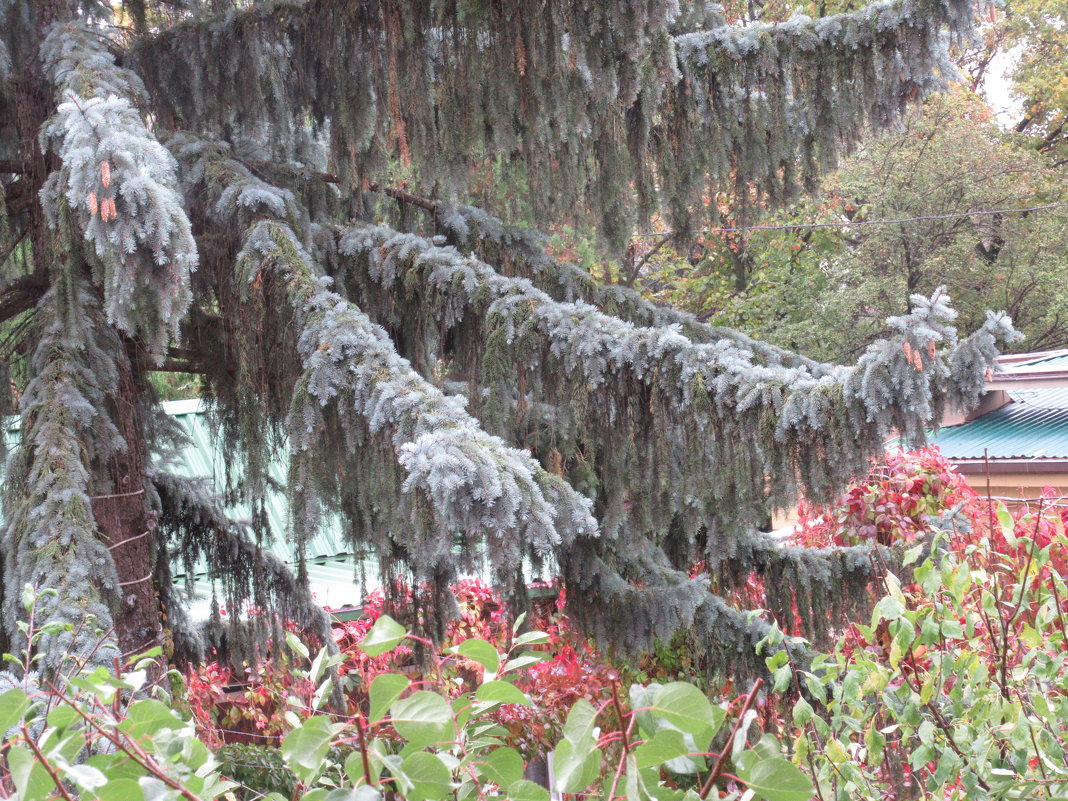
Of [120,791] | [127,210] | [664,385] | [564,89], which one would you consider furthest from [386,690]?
[564,89]

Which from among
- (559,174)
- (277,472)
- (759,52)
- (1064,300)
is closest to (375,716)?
(559,174)

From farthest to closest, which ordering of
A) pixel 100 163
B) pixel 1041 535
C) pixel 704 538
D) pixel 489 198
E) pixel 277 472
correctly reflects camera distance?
pixel 277 472 < pixel 704 538 < pixel 489 198 < pixel 1041 535 < pixel 100 163

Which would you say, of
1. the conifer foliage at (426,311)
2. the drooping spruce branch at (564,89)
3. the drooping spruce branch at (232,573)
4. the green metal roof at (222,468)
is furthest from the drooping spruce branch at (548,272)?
the green metal roof at (222,468)

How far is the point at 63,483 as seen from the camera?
126 inches

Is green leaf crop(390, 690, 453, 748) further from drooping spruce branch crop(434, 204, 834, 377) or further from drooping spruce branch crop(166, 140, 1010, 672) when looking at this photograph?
drooping spruce branch crop(434, 204, 834, 377)

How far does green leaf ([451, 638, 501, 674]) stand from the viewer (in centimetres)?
109

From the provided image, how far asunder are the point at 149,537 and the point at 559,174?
2.64 meters

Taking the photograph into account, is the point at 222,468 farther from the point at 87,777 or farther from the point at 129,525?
the point at 87,777

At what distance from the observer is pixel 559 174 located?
15.3 feet

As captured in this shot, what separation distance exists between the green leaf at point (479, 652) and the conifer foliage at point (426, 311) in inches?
56.4

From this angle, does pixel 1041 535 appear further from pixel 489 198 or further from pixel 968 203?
pixel 968 203

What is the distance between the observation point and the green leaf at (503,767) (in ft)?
3.87

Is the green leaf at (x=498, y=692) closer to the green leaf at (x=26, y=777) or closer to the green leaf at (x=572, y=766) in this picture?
the green leaf at (x=572, y=766)

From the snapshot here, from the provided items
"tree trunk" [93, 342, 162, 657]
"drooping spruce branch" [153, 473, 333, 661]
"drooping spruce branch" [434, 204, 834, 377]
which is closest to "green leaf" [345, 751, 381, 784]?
"tree trunk" [93, 342, 162, 657]
